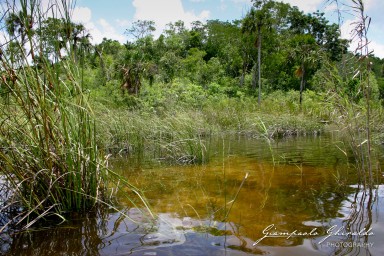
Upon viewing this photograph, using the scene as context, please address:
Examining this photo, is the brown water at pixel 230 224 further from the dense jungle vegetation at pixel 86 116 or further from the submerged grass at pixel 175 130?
the submerged grass at pixel 175 130

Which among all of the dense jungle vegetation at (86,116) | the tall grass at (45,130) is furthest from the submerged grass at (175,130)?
the tall grass at (45,130)

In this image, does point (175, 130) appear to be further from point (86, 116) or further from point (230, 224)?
point (230, 224)

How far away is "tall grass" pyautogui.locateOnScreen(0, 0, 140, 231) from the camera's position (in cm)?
203

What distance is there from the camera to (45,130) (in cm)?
210

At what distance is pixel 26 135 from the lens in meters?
2.12

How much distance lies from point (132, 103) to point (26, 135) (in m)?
15.5

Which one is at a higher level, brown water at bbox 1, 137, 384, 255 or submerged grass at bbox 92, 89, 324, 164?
submerged grass at bbox 92, 89, 324, 164

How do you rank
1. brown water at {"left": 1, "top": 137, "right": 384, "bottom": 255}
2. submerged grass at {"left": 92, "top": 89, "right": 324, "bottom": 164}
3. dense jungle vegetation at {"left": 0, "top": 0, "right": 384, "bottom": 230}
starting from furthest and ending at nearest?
submerged grass at {"left": 92, "top": 89, "right": 324, "bottom": 164}, dense jungle vegetation at {"left": 0, "top": 0, "right": 384, "bottom": 230}, brown water at {"left": 1, "top": 137, "right": 384, "bottom": 255}

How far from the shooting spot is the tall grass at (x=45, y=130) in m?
2.03

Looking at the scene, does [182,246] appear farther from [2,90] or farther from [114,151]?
Result: [114,151]

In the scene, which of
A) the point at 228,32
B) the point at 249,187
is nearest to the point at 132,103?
the point at 249,187

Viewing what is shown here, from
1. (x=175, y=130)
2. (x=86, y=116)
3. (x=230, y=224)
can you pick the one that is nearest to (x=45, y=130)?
(x=86, y=116)

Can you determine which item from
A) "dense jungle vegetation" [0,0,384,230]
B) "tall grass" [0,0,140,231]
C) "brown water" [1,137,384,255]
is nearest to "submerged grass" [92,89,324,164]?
"dense jungle vegetation" [0,0,384,230]

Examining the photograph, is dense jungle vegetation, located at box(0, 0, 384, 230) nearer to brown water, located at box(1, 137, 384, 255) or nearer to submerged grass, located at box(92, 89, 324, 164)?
submerged grass, located at box(92, 89, 324, 164)
